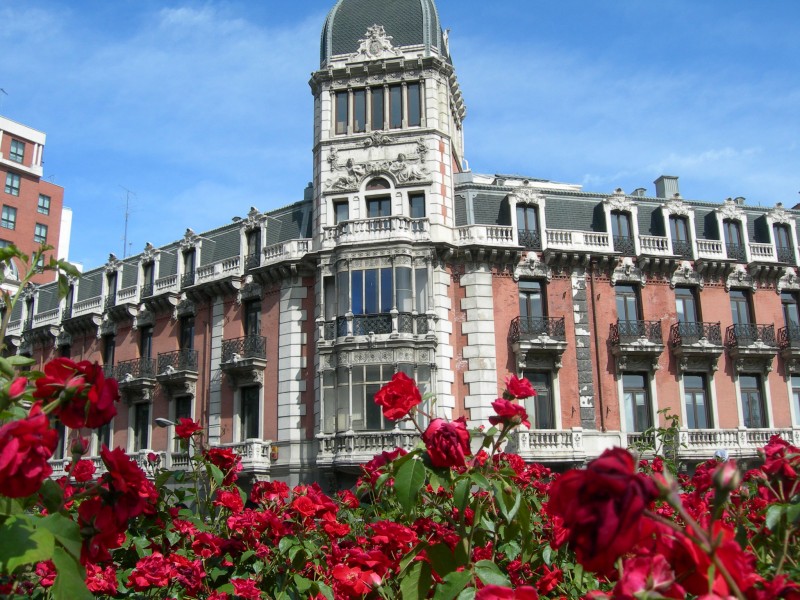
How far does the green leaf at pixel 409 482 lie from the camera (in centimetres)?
405

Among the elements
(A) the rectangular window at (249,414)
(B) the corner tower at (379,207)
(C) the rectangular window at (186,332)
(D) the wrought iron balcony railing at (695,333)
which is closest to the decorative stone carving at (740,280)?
(D) the wrought iron balcony railing at (695,333)

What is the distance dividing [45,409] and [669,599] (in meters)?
2.49

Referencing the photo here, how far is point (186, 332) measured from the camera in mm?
31656

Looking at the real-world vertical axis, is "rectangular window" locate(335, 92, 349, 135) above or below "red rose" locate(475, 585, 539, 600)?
above

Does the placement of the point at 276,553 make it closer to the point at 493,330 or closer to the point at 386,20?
the point at 493,330

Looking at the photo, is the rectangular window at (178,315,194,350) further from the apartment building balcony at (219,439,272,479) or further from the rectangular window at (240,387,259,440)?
the apartment building balcony at (219,439,272,479)

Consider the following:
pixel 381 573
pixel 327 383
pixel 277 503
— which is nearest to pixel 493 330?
pixel 327 383

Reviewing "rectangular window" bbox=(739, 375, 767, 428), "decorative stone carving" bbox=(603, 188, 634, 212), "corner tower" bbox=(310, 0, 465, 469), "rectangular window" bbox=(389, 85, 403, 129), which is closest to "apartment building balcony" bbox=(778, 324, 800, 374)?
"rectangular window" bbox=(739, 375, 767, 428)

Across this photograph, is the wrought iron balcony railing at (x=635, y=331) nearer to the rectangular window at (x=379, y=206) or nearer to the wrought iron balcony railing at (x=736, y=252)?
the wrought iron balcony railing at (x=736, y=252)

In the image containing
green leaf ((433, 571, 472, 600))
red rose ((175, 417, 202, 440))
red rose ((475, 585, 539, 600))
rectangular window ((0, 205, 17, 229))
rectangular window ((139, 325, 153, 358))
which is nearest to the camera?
red rose ((475, 585, 539, 600))

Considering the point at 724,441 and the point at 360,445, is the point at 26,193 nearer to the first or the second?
the point at 360,445

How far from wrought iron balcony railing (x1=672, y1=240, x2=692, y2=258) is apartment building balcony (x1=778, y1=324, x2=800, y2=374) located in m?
4.48

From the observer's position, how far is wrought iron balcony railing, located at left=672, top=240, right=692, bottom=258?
28.3 meters

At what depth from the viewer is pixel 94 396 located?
3.41 m
